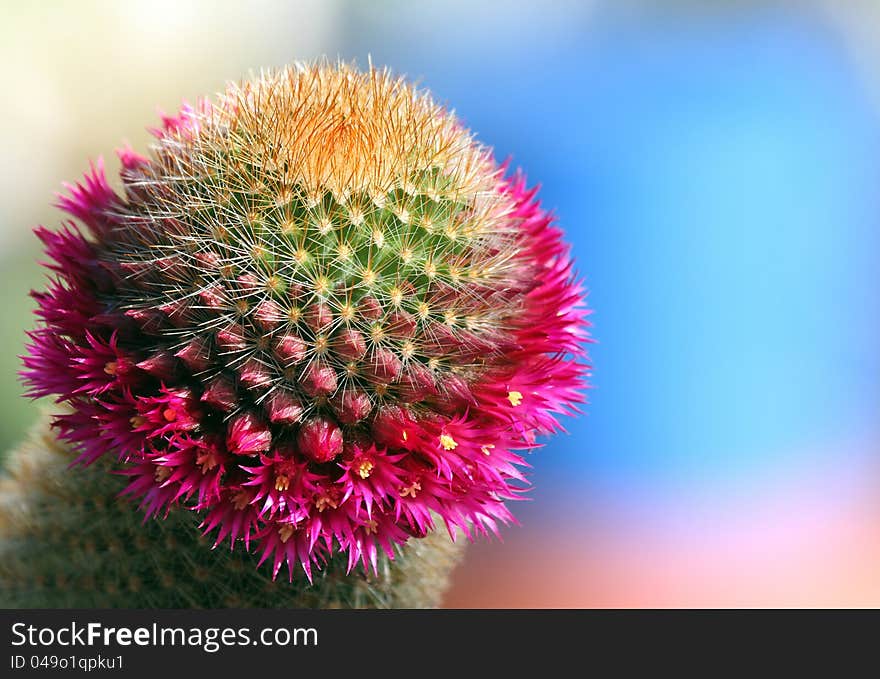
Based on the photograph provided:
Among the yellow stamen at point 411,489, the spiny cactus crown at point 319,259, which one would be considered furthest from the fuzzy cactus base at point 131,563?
the spiny cactus crown at point 319,259

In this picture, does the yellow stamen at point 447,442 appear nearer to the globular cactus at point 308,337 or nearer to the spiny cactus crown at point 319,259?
the globular cactus at point 308,337

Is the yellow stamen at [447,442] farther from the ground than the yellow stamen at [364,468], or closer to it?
farther from the ground

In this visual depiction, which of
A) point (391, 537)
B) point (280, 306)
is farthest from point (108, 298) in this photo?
point (391, 537)

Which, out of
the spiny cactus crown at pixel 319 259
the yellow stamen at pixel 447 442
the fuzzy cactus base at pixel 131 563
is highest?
the spiny cactus crown at pixel 319 259

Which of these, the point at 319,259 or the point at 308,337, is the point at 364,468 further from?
the point at 319,259

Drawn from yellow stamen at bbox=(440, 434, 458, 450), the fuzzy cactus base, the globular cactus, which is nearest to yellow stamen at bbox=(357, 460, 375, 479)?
the globular cactus

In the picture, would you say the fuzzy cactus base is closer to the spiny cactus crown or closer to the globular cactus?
the globular cactus

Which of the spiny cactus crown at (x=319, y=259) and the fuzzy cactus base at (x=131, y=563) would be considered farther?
the fuzzy cactus base at (x=131, y=563)
